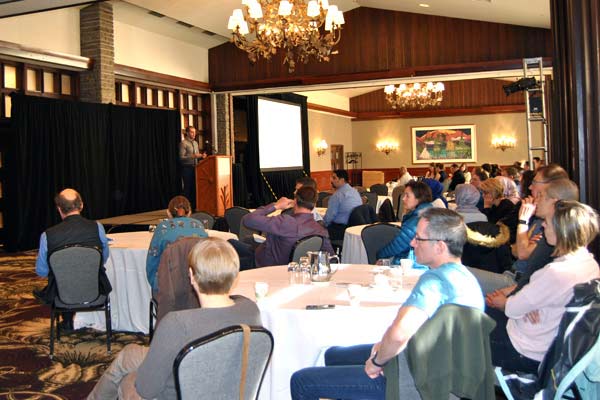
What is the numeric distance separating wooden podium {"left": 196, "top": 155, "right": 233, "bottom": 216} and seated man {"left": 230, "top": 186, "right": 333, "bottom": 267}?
7154 mm

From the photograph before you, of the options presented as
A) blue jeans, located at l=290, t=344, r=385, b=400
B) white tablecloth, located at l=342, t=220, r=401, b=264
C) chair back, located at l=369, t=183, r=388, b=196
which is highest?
chair back, located at l=369, t=183, r=388, b=196

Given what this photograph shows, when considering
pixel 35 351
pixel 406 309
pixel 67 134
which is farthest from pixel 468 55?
pixel 406 309

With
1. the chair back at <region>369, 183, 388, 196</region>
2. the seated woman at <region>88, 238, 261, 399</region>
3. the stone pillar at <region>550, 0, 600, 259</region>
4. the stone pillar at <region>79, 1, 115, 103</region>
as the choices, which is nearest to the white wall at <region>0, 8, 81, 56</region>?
the stone pillar at <region>79, 1, 115, 103</region>

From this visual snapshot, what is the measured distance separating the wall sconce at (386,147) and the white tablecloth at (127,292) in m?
19.3

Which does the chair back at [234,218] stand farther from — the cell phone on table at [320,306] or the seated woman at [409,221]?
the cell phone on table at [320,306]

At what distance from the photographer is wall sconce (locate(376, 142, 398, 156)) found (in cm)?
2402

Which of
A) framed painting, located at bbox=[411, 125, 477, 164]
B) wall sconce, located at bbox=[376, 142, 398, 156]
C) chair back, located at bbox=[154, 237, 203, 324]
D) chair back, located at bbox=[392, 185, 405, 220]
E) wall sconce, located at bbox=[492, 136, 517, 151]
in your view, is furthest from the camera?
wall sconce, located at bbox=[376, 142, 398, 156]

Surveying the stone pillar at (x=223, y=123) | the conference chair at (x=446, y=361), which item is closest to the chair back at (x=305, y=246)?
the conference chair at (x=446, y=361)

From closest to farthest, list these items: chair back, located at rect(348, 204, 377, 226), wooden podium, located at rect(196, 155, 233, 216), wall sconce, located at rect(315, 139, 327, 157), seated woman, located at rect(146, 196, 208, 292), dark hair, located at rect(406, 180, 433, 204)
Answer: seated woman, located at rect(146, 196, 208, 292) < dark hair, located at rect(406, 180, 433, 204) < chair back, located at rect(348, 204, 377, 226) < wooden podium, located at rect(196, 155, 233, 216) < wall sconce, located at rect(315, 139, 327, 157)

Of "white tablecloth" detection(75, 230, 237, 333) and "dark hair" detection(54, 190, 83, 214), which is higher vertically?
"dark hair" detection(54, 190, 83, 214)

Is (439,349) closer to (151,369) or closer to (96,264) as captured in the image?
(151,369)

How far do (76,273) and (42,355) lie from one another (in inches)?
29.9

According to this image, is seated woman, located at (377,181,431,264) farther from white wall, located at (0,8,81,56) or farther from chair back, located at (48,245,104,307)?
white wall, located at (0,8,81,56)

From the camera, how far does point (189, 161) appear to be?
13.1m
